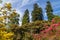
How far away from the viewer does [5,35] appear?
56.2 ft

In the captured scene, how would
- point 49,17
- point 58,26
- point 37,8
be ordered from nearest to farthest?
point 58,26, point 49,17, point 37,8

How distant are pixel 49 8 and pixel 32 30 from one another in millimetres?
27656

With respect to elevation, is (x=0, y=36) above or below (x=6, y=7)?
below

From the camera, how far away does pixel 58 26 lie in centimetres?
2070

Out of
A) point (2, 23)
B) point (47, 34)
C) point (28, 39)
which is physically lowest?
point (28, 39)

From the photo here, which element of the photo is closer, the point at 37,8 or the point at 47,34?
the point at 47,34

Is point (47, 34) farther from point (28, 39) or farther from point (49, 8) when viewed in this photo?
point (49, 8)

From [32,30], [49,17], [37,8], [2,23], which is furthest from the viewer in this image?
[37,8]

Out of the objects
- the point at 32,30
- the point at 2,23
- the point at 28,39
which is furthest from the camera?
the point at 32,30

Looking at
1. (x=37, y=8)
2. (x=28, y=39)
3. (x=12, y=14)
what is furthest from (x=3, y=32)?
(x=37, y=8)

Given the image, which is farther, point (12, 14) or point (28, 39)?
point (28, 39)

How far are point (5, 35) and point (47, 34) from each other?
519 cm

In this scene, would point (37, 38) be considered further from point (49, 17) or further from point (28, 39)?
point (49, 17)

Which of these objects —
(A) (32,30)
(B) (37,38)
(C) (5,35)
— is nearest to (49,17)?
(A) (32,30)
